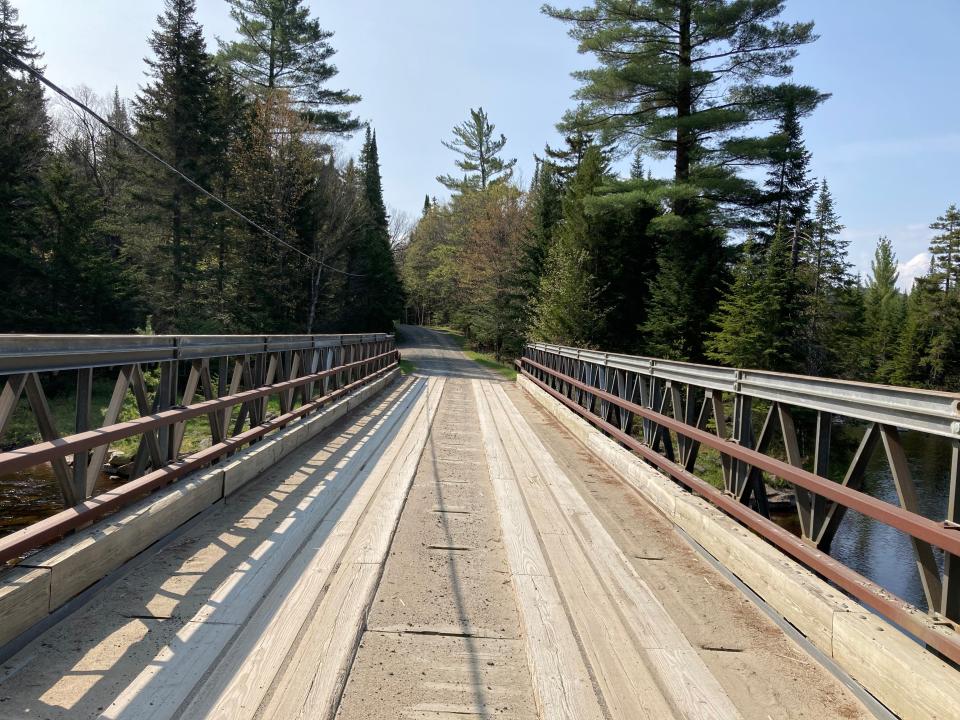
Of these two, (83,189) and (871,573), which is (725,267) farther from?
(83,189)

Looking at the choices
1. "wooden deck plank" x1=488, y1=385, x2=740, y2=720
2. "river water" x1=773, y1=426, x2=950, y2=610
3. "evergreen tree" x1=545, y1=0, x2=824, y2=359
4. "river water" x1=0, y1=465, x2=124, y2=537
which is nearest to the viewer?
"wooden deck plank" x1=488, y1=385, x2=740, y2=720

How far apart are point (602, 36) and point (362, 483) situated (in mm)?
17583

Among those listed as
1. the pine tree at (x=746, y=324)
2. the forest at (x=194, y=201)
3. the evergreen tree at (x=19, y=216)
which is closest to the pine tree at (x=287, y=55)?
the forest at (x=194, y=201)

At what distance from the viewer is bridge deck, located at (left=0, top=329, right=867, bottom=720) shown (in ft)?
7.77

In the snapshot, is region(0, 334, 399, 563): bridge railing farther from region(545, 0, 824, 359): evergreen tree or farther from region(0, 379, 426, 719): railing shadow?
region(545, 0, 824, 359): evergreen tree

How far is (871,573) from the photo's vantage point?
1144cm

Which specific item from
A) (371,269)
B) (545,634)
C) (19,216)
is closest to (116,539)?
(545,634)

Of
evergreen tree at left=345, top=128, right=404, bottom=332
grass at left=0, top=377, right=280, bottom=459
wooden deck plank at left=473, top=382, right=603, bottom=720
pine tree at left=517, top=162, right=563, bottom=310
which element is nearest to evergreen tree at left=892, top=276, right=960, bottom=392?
pine tree at left=517, top=162, right=563, bottom=310

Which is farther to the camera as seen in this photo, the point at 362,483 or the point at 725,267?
the point at 725,267

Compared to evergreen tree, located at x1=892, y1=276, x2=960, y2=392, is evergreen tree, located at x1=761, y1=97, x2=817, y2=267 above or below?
above

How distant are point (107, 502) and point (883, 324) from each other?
64.4 meters

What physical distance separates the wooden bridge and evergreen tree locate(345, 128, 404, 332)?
26.4 meters

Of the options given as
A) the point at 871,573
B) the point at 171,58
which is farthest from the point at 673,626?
the point at 171,58

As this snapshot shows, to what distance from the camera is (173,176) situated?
82.3ft
